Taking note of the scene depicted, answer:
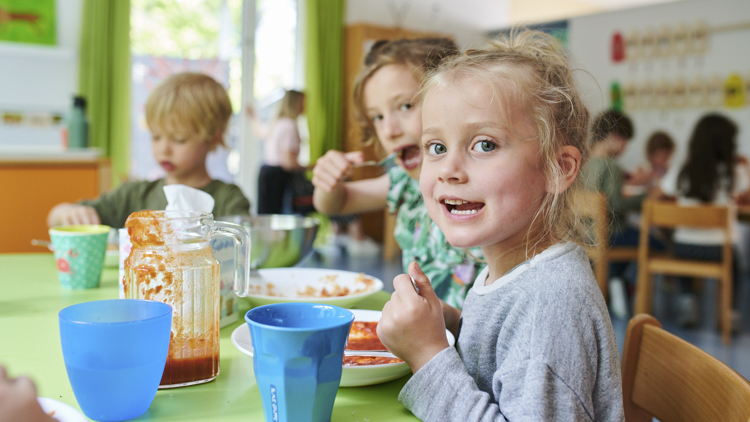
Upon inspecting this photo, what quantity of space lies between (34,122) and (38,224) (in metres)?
1.86

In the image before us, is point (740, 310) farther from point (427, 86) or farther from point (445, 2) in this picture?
point (445, 2)

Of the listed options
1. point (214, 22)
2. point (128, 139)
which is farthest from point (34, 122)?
point (214, 22)

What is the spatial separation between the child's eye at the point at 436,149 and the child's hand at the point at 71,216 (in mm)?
919

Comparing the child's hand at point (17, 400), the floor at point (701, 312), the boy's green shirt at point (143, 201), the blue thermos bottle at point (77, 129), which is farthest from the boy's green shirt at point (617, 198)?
the child's hand at point (17, 400)

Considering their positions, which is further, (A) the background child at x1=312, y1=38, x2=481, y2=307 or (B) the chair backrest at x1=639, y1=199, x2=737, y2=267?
(B) the chair backrest at x1=639, y1=199, x2=737, y2=267

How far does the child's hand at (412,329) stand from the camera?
62cm

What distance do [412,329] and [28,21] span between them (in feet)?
14.6

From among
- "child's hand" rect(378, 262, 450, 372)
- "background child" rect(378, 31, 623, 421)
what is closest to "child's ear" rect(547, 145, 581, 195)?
"background child" rect(378, 31, 623, 421)

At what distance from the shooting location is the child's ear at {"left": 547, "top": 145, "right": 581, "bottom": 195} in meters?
0.72

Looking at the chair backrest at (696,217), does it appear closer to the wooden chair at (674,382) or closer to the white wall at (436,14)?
the wooden chair at (674,382)

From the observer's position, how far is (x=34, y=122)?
13.4 ft

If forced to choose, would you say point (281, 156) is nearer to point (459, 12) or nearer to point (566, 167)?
point (459, 12)

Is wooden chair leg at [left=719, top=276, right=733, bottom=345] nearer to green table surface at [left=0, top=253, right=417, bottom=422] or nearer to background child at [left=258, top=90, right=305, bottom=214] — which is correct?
green table surface at [left=0, top=253, right=417, bottom=422]

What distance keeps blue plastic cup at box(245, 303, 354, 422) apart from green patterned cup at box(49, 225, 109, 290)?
62cm
